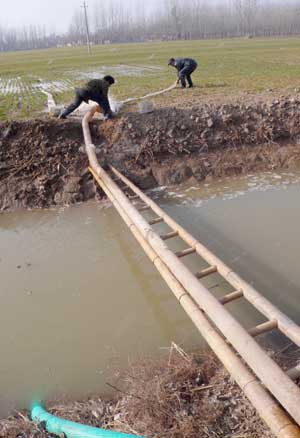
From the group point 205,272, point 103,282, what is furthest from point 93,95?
point 205,272

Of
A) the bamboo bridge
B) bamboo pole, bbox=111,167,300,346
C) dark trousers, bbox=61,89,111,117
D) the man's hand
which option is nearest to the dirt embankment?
the man's hand

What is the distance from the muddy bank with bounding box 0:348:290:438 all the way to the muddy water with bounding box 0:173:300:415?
0.31 m

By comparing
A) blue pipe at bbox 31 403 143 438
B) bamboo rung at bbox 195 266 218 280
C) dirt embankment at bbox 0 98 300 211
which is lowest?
blue pipe at bbox 31 403 143 438

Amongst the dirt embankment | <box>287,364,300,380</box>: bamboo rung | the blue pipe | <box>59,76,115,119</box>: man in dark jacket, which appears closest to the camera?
the blue pipe

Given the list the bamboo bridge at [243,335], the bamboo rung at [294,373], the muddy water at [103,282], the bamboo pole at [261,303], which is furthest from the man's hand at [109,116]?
the bamboo rung at [294,373]

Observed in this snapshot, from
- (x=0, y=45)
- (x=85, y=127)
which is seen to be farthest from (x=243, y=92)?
(x=0, y=45)

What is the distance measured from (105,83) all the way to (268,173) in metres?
4.17

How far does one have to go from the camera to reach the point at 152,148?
26.6ft

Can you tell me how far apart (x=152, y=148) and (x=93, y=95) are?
5.91 feet

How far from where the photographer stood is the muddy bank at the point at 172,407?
8.58 ft

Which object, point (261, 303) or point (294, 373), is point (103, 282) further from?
point (294, 373)

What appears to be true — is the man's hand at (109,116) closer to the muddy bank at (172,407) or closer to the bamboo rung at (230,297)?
the bamboo rung at (230,297)

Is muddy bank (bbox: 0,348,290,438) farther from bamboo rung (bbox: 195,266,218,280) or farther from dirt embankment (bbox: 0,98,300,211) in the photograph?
dirt embankment (bbox: 0,98,300,211)

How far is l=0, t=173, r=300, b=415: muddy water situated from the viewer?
3.66m
